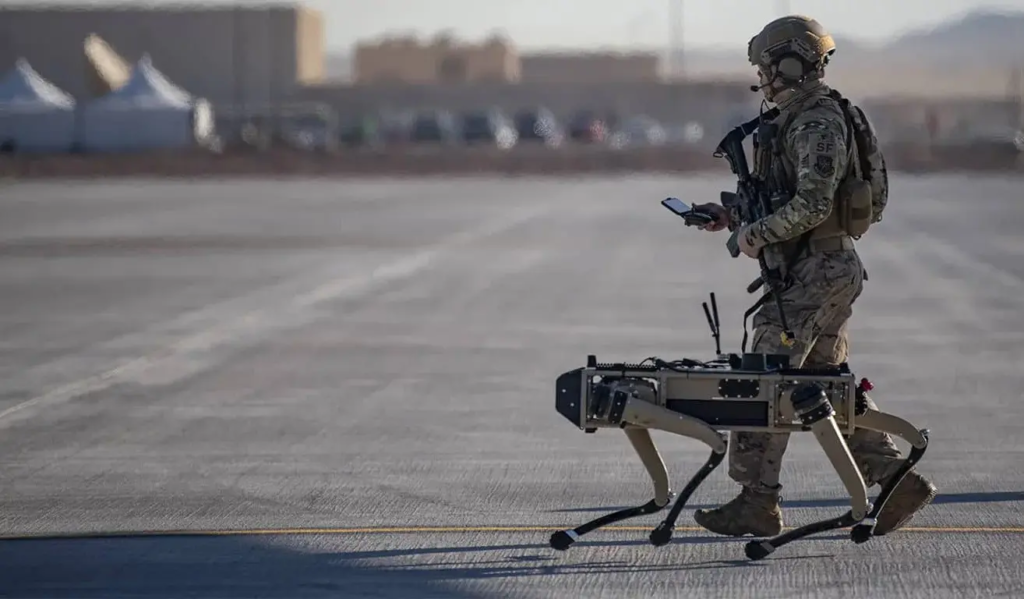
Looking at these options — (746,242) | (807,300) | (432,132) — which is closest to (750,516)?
(807,300)

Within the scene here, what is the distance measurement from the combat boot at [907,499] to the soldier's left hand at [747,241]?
1.02 metres

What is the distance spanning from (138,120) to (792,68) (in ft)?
213

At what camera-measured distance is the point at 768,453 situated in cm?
670

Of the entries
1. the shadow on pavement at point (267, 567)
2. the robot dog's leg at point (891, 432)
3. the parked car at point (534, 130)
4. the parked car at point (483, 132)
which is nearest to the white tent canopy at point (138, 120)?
the parked car at point (483, 132)

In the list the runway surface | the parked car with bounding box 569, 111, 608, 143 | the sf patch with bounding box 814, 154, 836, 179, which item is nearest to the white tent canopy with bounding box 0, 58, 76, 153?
the parked car with bounding box 569, 111, 608, 143

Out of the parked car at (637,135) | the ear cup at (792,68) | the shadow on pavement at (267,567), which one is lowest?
the shadow on pavement at (267,567)

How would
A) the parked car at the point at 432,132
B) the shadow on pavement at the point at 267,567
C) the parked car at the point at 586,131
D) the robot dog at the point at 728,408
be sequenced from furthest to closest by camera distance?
the parked car at the point at 586,131 → the parked car at the point at 432,132 → the robot dog at the point at 728,408 → the shadow on pavement at the point at 267,567

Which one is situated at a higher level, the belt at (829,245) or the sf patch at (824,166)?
the sf patch at (824,166)

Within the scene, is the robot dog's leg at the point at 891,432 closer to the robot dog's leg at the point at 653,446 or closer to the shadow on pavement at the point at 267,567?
the shadow on pavement at the point at 267,567

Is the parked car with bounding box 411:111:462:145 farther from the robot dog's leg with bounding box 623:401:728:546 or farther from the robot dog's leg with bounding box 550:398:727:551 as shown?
the robot dog's leg with bounding box 623:401:728:546

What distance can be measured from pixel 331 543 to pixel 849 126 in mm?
2525

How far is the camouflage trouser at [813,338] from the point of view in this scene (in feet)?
21.6

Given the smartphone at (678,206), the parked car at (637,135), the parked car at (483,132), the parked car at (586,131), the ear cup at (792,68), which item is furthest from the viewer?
the parked car at (637,135)

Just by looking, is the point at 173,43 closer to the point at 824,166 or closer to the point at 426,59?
the point at 426,59
